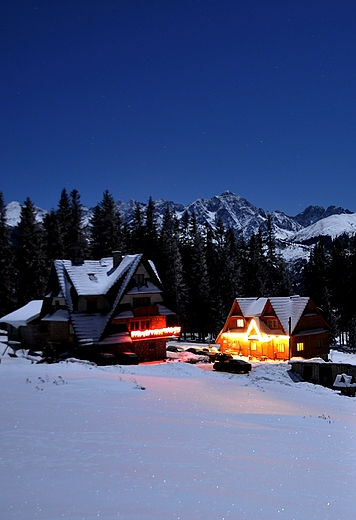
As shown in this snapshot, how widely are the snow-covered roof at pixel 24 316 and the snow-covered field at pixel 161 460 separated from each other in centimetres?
3114

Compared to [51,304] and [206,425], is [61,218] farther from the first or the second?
[206,425]

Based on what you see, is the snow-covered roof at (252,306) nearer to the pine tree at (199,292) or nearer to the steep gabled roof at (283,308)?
the steep gabled roof at (283,308)

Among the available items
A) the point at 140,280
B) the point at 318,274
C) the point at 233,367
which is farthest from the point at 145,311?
the point at 318,274

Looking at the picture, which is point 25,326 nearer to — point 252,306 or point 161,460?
point 252,306

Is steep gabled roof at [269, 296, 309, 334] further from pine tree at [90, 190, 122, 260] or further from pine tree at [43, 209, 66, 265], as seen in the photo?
pine tree at [43, 209, 66, 265]

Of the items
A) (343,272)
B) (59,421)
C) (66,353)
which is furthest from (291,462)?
(343,272)

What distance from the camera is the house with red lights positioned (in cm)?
4116

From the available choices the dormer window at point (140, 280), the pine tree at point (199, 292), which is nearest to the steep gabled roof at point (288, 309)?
the dormer window at point (140, 280)

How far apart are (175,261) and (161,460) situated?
5944cm

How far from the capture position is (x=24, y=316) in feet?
155

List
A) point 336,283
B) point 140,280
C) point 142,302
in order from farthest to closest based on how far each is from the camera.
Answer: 1. point 336,283
2. point 140,280
3. point 142,302

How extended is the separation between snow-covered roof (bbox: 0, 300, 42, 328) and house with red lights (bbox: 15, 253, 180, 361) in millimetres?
1327

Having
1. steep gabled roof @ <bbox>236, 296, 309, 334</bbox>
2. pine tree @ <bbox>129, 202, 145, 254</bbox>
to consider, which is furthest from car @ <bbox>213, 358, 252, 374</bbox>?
pine tree @ <bbox>129, 202, 145, 254</bbox>

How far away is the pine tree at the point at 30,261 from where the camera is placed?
59906 millimetres
